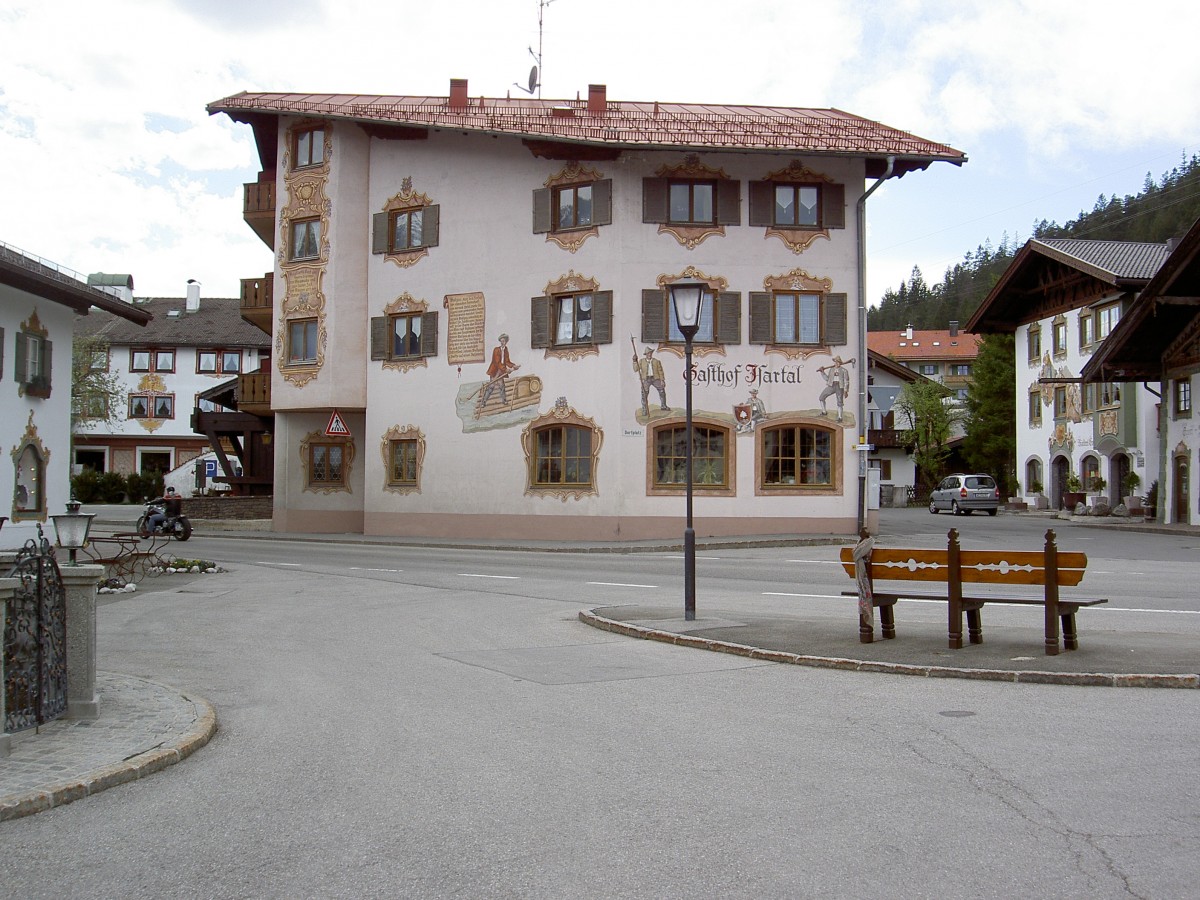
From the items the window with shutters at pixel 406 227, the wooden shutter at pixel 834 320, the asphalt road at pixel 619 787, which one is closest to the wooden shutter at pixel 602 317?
the wooden shutter at pixel 834 320

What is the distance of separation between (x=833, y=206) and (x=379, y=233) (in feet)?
43.8

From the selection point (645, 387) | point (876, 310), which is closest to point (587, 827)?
point (645, 387)

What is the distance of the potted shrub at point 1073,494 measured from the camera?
159ft

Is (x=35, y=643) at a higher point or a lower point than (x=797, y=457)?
lower

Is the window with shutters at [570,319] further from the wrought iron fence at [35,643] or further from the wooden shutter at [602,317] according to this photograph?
the wrought iron fence at [35,643]

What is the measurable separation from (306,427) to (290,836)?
3214cm

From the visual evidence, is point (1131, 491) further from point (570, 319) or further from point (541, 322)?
point (541, 322)

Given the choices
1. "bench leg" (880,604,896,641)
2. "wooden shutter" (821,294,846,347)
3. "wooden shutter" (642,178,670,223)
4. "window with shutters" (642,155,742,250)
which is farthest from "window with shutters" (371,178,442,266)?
"bench leg" (880,604,896,641)

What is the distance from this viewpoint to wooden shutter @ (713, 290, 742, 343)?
3017 centimetres

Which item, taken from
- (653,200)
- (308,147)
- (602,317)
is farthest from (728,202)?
(308,147)

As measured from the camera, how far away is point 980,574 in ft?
32.8

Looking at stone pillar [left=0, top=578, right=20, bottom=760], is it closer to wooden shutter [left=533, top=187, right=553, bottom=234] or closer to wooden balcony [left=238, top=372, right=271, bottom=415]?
wooden shutter [left=533, top=187, right=553, bottom=234]

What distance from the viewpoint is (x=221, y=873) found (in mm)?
4785

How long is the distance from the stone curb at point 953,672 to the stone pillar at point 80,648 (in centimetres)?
571
